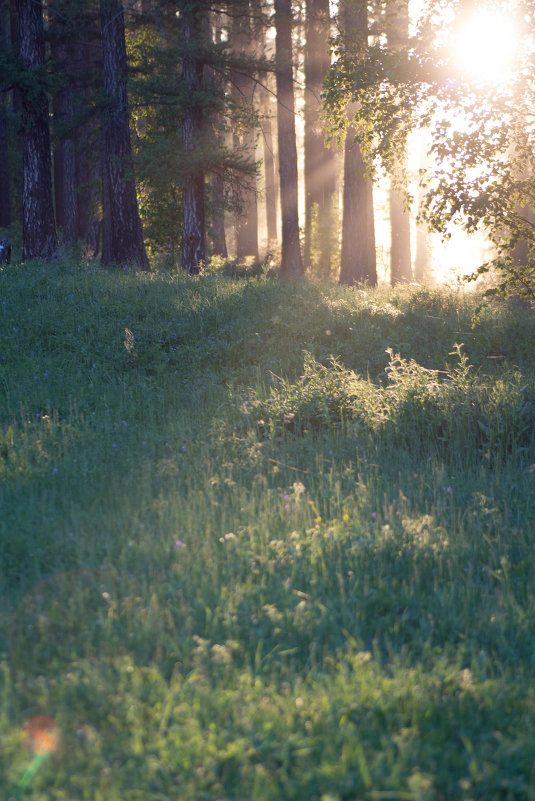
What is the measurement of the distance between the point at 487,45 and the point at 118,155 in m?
11.0

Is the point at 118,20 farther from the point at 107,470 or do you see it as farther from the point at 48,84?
the point at 107,470

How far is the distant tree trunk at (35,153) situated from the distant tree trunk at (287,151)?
5.96m

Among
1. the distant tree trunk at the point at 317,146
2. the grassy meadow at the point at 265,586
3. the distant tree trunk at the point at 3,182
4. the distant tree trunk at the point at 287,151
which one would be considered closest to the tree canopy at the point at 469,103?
the grassy meadow at the point at 265,586

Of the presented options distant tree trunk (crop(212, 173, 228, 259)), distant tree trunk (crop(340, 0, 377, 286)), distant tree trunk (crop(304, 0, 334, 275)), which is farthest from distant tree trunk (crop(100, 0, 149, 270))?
distant tree trunk (crop(304, 0, 334, 275))

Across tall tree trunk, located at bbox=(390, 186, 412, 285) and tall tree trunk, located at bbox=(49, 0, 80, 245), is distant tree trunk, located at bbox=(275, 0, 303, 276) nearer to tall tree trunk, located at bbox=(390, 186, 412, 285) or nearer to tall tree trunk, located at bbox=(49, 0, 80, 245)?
tall tree trunk, located at bbox=(49, 0, 80, 245)

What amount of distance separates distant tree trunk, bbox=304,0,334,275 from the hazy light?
1327cm

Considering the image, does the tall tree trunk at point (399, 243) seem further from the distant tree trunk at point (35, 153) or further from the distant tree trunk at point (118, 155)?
the distant tree trunk at point (35, 153)

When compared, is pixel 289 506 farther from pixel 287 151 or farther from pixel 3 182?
pixel 3 182

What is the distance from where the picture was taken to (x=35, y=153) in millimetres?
17625

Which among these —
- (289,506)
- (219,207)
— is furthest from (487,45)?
(219,207)

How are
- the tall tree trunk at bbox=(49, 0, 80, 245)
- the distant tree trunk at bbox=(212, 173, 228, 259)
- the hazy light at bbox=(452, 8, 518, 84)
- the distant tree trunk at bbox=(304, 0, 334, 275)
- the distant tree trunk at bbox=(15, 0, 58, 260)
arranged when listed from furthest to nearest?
the distant tree trunk at bbox=(304, 0, 334, 275) → the tall tree trunk at bbox=(49, 0, 80, 245) → the distant tree trunk at bbox=(212, 173, 228, 259) → the distant tree trunk at bbox=(15, 0, 58, 260) → the hazy light at bbox=(452, 8, 518, 84)

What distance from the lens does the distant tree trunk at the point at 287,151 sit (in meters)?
18.8

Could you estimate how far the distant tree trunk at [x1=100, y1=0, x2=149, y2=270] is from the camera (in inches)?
683

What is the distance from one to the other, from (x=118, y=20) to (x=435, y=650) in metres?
17.8
